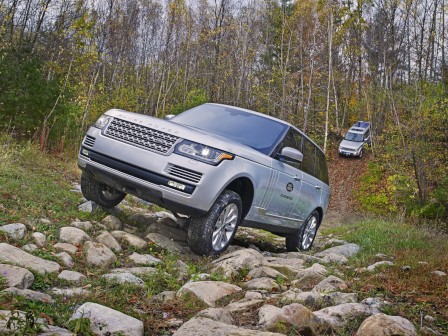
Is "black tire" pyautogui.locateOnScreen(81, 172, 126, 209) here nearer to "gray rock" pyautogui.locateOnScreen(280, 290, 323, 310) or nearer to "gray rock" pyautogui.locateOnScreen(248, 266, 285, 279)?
"gray rock" pyautogui.locateOnScreen(248, 266, 285, 279)

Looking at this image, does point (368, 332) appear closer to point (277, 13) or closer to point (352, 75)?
point (277, 13)

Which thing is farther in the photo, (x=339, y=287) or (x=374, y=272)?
(x=374, y=272)

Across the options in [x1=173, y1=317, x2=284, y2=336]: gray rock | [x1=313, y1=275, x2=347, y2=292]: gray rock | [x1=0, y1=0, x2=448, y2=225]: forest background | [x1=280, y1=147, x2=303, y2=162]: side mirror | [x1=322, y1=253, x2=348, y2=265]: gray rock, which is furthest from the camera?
[x1=0, y1=0, x2=448, y2=225]: forest background

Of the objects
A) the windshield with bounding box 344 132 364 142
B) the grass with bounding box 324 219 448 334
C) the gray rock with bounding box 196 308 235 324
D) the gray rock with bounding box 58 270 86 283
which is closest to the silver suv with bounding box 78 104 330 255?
the gray rock with bounding box 58 270 86 283

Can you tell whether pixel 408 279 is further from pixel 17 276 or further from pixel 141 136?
pixel 17 276

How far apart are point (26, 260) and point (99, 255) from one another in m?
0.79

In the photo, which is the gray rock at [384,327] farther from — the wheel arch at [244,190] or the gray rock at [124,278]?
the wheel arch at [244,190]

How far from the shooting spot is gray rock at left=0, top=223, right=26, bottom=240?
4637mm

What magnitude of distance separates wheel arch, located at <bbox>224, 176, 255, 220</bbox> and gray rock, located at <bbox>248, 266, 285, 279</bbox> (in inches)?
45.9

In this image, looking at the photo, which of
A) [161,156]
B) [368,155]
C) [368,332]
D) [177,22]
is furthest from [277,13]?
[368,332]

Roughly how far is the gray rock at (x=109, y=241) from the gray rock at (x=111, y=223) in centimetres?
69

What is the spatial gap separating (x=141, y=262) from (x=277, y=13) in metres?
33.7

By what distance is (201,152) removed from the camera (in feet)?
16.8

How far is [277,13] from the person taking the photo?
35594 millimetres
